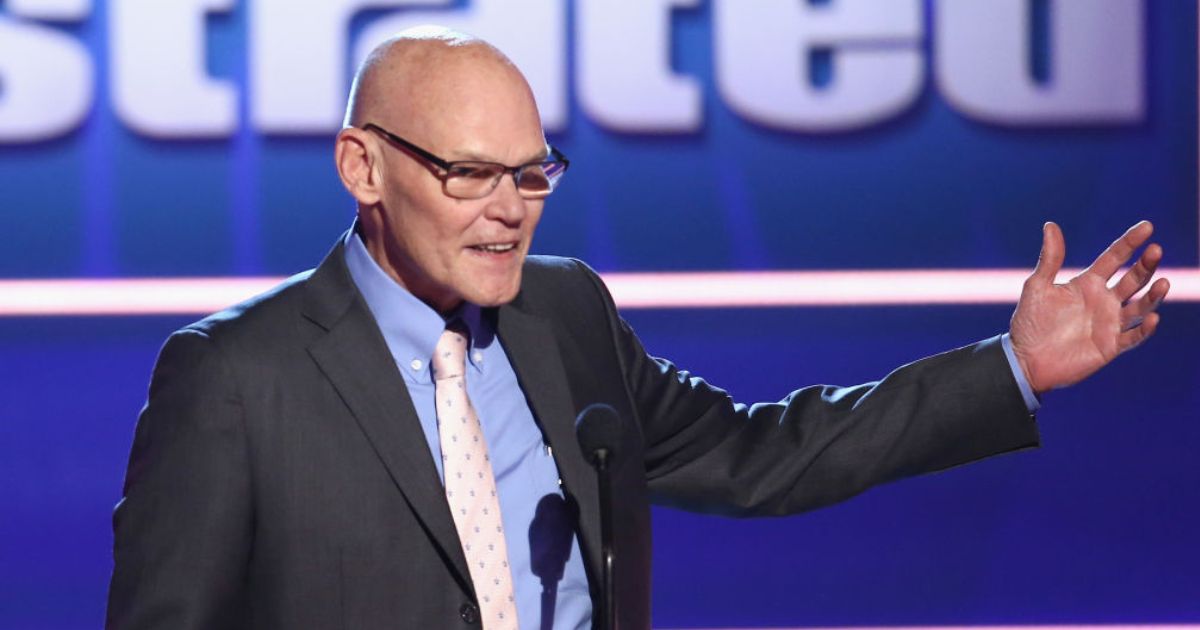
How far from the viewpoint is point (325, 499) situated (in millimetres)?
1604

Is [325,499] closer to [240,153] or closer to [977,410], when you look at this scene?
[977,410]

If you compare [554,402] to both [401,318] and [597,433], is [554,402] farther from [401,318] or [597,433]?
[597,433]

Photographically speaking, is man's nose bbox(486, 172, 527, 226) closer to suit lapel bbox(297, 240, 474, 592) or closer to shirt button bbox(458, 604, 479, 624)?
suit lapel bbox(297, 240, 474, 592)

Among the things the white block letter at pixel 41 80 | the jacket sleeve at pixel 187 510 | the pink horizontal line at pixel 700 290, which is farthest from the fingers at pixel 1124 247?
the white block letter at pixel 41 80

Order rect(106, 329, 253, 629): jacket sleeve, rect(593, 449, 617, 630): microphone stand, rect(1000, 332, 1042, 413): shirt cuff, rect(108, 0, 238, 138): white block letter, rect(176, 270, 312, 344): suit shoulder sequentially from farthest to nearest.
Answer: rect(108, 0, 238, 138): white block letter < rect(1000, 332, 1042, 413): shirt cuff < rect(176, 270, 312, 344): suit shoulder < rect(106, 329, 253, 629): jacket sleeve < rect(593, 449, 617, 630): microphone stand

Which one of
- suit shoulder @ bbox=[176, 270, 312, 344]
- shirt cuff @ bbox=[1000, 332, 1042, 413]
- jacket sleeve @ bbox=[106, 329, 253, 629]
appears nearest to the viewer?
jacket sleeve @ bbox=[106, 329, 253, 629]

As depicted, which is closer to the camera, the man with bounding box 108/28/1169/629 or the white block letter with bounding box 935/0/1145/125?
the man with bounding box 108/28/1169/629

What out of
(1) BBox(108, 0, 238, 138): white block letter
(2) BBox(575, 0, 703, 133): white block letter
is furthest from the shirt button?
(1) BBox(108, 0, 238, 138): white block letter

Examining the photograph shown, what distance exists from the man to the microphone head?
23cm

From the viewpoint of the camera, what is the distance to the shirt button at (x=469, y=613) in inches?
63.1

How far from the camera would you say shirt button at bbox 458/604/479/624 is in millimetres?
1604

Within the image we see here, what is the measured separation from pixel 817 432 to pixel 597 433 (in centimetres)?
56

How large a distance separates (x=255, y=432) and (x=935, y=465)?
0.89 m

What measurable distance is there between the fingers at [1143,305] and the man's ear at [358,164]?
0.93 metres
